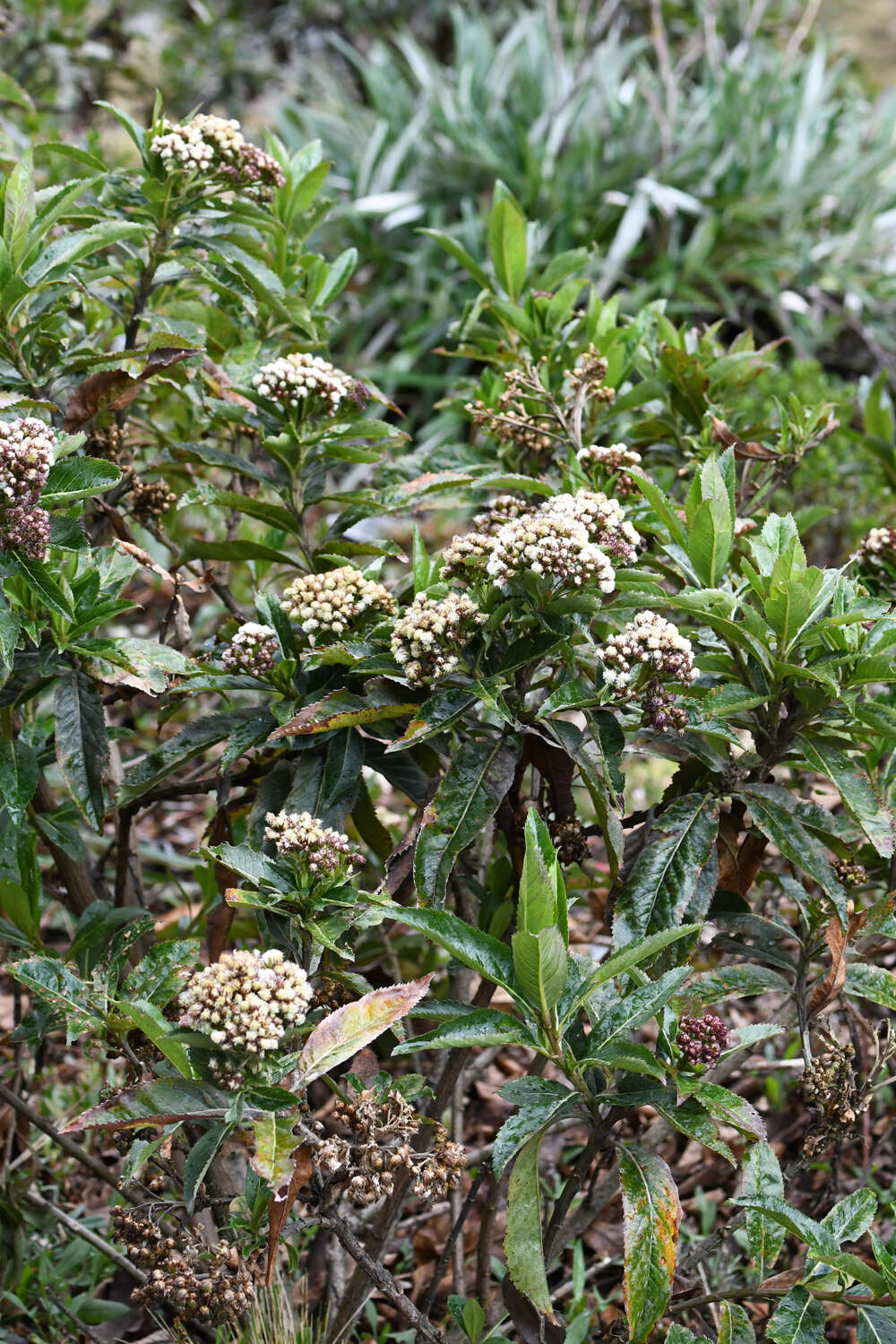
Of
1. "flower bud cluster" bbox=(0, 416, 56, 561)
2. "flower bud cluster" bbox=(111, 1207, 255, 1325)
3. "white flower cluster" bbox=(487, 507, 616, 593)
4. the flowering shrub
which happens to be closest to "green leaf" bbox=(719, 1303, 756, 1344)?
the flowering shrub

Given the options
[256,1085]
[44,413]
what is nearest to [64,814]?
[44,413]

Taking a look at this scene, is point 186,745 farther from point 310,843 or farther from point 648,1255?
point 648,1255

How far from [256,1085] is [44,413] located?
1.13m

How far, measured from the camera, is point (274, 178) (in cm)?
209

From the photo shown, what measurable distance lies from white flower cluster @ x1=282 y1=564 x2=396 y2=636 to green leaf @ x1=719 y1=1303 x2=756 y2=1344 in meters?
1.03

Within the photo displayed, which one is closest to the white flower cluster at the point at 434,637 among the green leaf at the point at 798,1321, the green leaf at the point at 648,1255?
the green leaf at the point at 648,1255

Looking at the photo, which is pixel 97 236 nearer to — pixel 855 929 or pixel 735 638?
pixel 735 638

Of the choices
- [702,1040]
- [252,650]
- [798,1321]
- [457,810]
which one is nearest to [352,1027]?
[457,810]

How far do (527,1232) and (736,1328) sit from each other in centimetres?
37

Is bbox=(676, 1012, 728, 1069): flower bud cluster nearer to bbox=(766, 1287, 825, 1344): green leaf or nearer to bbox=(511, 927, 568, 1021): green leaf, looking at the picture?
bbox=(511, 927, 568, 1021): green leaf

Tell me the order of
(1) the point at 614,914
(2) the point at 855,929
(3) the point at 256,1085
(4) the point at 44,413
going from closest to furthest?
(3) the point at 256,1085
(1) the point at 614,914
(2) the point at 855,929
(4) the point at 44,413

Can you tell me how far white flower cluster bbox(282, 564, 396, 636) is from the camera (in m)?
1.71

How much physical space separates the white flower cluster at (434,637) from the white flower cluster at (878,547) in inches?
30.6

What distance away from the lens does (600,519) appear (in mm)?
1592
